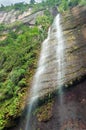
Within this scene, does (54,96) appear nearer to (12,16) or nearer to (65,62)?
(65,62)

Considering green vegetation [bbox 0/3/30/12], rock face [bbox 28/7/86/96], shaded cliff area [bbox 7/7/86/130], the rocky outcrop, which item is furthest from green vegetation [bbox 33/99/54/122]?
green vegetation [bbox 0/3/30/12]

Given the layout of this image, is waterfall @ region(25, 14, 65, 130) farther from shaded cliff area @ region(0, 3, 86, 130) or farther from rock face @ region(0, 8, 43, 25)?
rock face @ region(0, 8, 43, 25)

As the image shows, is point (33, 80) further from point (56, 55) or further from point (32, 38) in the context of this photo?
point (32, 38)

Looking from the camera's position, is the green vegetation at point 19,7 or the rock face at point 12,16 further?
the green vegetation at point 19,7

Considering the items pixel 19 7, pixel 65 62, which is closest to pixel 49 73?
pixel 65 62

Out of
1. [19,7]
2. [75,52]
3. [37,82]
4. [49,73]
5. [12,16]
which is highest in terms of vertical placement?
[19,7]

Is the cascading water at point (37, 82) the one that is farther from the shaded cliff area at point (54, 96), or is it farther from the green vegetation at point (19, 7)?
the green vegetation at point (19, 7)

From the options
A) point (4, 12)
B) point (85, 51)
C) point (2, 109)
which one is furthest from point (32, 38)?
point (4, 12)

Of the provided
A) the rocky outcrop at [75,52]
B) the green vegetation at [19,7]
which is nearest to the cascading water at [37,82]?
the rocky outcrop at [75,52]

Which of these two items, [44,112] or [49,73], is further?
[49,73]

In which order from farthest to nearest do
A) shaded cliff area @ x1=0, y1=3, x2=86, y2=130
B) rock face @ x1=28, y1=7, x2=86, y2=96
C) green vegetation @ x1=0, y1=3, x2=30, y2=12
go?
green vegetation @ x1=0, y1=3, x2=30, y2=12, rock face @ x1=28, y1=7, x2=86, y2=96, shaded cliff area @ x1=0, y1=3, x2=86, y2=130

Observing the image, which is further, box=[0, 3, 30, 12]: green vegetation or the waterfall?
box=[0, 3, 30, 12]: green vegetation

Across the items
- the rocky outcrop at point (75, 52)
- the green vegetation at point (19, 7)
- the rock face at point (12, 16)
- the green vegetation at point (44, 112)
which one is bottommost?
the green vegetation at point (44, 112)
